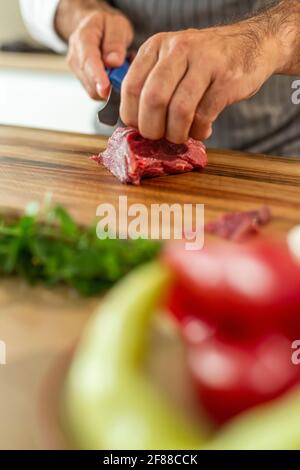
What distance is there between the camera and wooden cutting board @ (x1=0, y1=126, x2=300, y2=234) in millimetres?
1181

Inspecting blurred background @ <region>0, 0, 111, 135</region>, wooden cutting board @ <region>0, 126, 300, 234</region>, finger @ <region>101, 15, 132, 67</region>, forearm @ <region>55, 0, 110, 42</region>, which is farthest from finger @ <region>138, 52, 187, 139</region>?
blurred background @ <region>0, 0, 111, 135</region>

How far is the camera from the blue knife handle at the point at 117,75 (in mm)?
1512

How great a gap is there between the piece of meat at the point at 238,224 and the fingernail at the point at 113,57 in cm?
65

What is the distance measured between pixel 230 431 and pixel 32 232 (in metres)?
0.45

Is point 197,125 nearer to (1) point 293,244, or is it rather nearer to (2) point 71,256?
(1) point 293,244

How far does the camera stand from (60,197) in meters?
1.21

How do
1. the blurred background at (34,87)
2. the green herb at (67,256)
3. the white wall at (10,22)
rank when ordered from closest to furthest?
the green herb at (67,256), the blurred background at (34,87), the white wall at (10,22)

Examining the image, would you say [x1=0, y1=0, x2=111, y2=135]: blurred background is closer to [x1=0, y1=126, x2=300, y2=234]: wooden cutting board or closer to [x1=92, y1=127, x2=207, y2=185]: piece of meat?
[x1=0, y1=126, x2=300, y2=234]: wooden cutting board

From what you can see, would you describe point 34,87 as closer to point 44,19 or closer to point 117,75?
point 44,19

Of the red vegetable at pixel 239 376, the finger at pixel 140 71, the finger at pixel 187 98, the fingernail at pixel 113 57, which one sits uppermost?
the fingernail at pixel 113 57

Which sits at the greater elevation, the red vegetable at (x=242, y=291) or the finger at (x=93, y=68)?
the finger at (x=93, y=68)

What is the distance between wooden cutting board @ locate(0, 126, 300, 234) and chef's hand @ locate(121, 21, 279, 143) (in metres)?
0.11

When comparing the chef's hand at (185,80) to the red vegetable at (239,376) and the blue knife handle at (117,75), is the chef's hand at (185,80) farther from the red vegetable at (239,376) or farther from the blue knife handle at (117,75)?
the red vegetable at (239,376)

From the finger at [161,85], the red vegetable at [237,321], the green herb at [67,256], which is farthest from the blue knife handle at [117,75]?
the red vegetable at [237,321]
